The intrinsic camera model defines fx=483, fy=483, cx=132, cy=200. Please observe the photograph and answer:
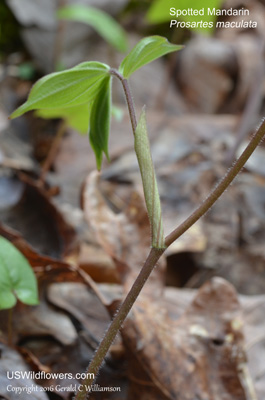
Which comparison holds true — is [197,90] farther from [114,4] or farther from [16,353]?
[16,353]

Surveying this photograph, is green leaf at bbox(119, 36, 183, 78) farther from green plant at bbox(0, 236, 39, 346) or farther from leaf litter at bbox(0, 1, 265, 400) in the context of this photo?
leaf litter at bbox(0, 1, 265, 400)

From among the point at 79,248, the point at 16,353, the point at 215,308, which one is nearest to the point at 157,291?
the point at 215,308

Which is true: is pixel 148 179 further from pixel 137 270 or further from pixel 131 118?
pixel 137 270

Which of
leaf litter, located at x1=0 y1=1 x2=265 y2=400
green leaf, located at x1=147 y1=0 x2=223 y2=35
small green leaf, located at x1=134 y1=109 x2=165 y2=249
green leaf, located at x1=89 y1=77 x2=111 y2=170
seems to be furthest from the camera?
green leaf, located at x1=147 y1=0 x2=223 y2=35

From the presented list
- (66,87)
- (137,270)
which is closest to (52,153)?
(137,270)

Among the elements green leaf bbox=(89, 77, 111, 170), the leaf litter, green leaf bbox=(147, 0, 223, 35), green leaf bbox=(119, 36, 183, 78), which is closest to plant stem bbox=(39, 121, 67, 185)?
the leaf litter

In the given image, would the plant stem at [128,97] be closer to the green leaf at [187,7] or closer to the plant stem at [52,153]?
the plant stem at [52,153]
